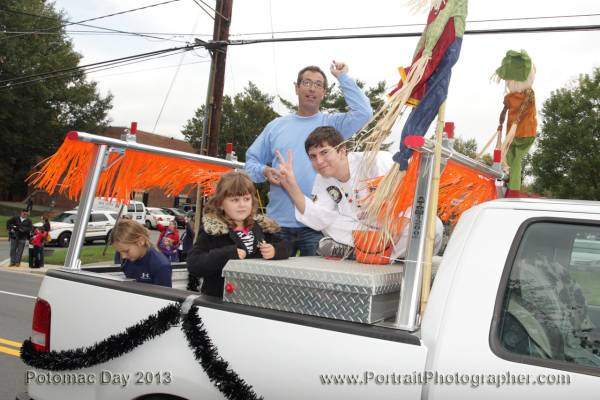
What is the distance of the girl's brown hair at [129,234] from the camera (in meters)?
3.59

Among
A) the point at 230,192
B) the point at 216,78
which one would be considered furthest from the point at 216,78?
the point at 230,192

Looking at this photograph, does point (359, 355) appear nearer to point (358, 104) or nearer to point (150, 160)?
point (150, 160)

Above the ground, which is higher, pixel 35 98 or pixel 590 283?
pixel 35 98

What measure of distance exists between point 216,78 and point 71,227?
1292 cm

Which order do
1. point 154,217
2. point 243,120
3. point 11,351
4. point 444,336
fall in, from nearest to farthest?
point 444,336 → point 11,351 → point 154,217 → point 243,120

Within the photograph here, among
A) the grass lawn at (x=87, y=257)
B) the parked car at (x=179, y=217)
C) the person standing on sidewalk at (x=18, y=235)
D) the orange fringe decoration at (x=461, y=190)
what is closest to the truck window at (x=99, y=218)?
the parked car at (x=179, y=217)

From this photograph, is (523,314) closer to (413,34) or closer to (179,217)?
(413,34)

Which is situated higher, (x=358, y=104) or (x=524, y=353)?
(x=358, y=104)

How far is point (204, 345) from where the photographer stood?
229 centimetres

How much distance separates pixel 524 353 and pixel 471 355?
17cm

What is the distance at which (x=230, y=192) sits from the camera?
3.02 m

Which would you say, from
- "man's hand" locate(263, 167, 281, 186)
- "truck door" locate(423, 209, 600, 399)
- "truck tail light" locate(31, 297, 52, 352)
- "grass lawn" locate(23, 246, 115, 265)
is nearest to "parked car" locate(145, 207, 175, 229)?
"grass lawn" locate(23, 246, 115, 265)

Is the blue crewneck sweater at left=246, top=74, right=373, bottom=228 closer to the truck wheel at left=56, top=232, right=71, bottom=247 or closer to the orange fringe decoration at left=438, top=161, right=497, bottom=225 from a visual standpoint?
the orange fringe decoration at left=438, top=161, right=497, bottom=225

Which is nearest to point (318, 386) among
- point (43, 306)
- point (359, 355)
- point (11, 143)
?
point (359, 355)
